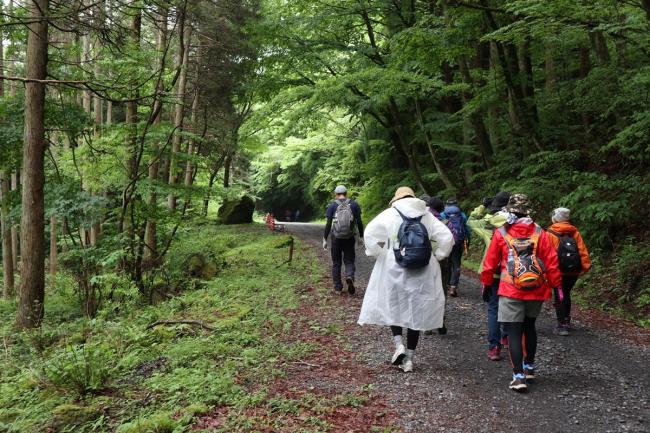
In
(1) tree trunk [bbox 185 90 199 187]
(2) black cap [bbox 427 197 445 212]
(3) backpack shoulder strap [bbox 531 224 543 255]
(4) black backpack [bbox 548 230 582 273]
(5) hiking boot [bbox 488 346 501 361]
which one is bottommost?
(5) hiking boot [bbox 488 346 501 361]

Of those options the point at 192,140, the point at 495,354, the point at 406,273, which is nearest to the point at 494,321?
the point at 495,354

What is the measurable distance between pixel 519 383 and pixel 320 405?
6.29ft

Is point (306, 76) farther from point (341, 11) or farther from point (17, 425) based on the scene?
point (17, 425)

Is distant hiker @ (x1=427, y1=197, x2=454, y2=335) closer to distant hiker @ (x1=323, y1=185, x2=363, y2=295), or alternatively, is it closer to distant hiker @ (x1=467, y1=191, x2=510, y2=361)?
distant hiker @ (x1=467, y1=191, x2=510, y2=361)

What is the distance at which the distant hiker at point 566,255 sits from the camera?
20.5ft

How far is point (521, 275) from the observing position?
14.1ft

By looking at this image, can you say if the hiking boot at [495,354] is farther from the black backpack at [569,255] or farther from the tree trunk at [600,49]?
the tree trunk at [600,49]

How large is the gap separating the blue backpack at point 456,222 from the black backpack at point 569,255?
7.16ft

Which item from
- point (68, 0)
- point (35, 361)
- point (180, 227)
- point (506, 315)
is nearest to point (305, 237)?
point (180, 227)

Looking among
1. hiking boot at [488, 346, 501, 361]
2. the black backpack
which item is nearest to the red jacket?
hiking boot at [488, 346, 501, 361]

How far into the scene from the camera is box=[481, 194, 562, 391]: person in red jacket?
4309 millimetres

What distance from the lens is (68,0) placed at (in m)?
9.41

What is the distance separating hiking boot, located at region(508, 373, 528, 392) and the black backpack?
2.47 m

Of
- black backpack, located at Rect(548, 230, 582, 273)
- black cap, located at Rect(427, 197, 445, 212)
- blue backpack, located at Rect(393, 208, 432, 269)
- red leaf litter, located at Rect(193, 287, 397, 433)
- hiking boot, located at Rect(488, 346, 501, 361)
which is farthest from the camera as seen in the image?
black cap, located at Rect(427, 197, 445, 212)
